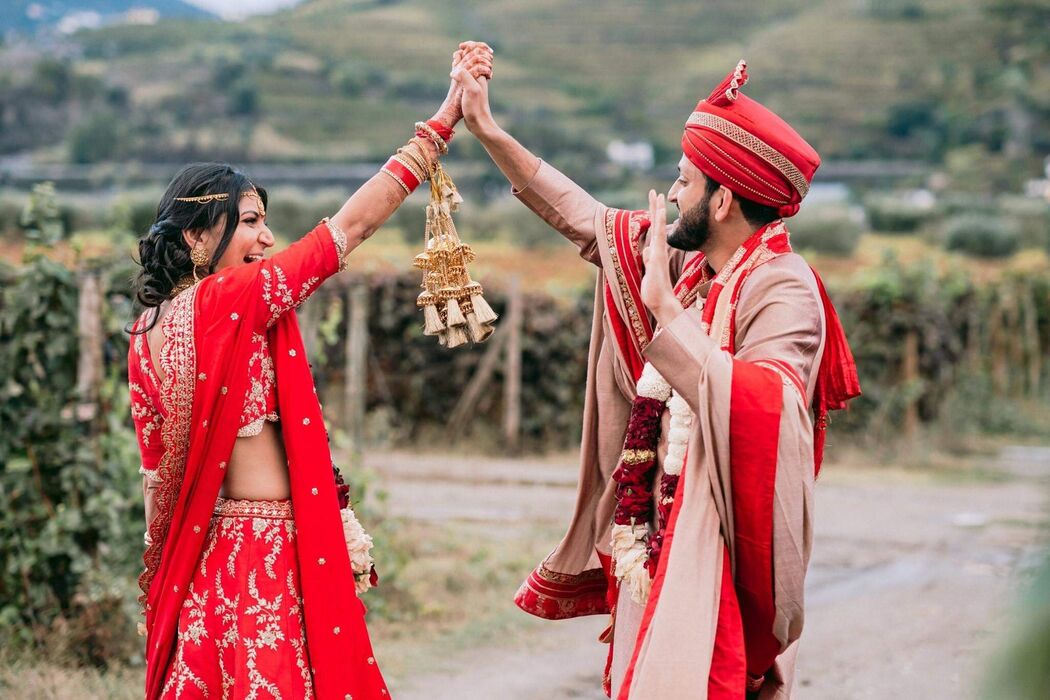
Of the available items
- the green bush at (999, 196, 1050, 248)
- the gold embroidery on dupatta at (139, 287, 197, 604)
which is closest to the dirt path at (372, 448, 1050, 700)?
the gold embroidery on dupatta at (139, 287, 197, 604)

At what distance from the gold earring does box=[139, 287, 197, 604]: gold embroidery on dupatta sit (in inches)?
3.9

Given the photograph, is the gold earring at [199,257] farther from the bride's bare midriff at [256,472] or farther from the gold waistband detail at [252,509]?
the gold waistband detail at [252,509]

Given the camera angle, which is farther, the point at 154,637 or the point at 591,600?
the point at 591,600

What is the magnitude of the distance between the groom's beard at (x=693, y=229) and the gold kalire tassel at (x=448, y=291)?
23.8 inches

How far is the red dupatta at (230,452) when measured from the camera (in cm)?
302

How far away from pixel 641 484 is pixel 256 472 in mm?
1030

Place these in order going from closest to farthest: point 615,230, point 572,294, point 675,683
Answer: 1. point 675,683
2. point 615,230
3. point 572,294

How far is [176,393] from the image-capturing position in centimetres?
305

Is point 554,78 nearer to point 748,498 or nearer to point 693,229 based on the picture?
point 693,229

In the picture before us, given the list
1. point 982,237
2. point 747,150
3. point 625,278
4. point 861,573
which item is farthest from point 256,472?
point 982,237

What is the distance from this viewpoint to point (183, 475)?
313cm

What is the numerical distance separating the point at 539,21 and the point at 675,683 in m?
87.8

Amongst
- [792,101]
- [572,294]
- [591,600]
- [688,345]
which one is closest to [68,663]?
[591,600]

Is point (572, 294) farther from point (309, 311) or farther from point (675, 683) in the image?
point (675, 683)
